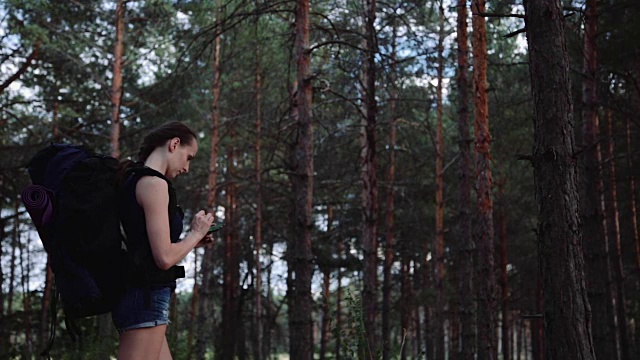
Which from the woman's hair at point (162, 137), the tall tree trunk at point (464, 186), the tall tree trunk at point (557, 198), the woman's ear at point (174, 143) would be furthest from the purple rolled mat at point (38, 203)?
the tall tree trunk at point (464, 186)

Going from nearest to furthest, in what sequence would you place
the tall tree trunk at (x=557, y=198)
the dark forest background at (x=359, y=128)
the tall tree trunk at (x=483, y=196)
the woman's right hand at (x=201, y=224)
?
the woman's right hand at (x=201, y=224)
the tall tree trunk at (x=557, y=198)
the dark forest background at (x=359, y=128)
the tall tree trunk at (x=483, y=196)

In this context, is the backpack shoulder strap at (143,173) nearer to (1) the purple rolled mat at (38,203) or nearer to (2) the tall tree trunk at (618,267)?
(1) the purple rolled mat at (38,203)

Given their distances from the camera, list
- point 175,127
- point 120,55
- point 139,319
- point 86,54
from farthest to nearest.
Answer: point 86,54 < point 120,55 < point 175,127 < point 139,319

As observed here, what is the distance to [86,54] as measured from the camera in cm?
1440

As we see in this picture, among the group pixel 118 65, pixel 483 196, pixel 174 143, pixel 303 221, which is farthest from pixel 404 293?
pixel 174 143

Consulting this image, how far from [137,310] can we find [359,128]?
48.3 feet

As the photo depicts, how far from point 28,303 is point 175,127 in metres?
19.7

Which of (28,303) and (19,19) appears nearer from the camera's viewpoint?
(19,19)

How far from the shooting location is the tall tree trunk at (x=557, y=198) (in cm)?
423

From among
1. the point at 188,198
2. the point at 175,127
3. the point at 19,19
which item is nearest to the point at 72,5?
the point at 19,19

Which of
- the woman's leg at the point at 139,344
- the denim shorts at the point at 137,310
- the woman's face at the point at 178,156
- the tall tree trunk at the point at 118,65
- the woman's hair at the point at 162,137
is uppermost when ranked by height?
the tall tree trunk at the point at 118,65

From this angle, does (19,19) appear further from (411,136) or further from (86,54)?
(411,136)

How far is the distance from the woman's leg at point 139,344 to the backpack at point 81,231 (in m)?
0.16

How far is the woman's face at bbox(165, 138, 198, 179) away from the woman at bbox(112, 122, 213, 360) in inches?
4.1
